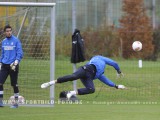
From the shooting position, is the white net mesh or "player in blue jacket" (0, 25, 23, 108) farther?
the white net mesh

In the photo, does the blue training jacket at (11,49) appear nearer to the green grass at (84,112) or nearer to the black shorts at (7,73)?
the black shorts at (7,73)

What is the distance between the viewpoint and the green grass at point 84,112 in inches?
623

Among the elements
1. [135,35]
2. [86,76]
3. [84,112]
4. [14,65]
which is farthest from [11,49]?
[135,35]

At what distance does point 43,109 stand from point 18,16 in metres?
4.34

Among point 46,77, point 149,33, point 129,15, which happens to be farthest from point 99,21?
point 46,77

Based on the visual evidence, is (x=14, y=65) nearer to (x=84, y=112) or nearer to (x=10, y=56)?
(x=10, y=56)

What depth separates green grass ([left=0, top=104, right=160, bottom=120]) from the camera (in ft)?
51.9

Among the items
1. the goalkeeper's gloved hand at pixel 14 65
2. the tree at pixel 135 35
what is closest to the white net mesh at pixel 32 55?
the goalkeeper's gloved hand at pixel 14 65

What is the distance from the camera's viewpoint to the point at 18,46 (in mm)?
18266

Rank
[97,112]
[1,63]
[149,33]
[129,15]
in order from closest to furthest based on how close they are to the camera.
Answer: [97,112] < [1,63] < [149,33] < [129,15]

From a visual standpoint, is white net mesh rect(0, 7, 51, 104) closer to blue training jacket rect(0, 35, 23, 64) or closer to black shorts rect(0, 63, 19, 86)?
black shorts rect(0, 63, 19, 86)

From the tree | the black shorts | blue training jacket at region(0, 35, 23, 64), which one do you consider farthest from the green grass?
the tree

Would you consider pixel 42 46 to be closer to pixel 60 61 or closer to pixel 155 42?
pixel 60 61

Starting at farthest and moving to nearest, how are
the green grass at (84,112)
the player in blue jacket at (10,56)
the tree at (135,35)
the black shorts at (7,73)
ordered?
1. the tree at (135,35)
2. the black shorts at (7,73)
3. the player in blue jacket at (10,56)
4. the green grass at (84,112)
